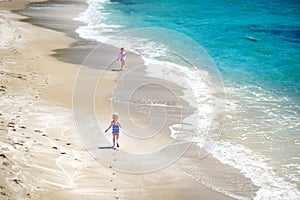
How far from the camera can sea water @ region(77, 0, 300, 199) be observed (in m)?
12.2

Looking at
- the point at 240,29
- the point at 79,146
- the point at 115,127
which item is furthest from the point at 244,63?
the point at 79,146

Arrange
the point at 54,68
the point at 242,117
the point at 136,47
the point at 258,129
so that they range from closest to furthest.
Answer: the point at 258,129
the point at 242,117
the point at 54,68
the point at 136,47

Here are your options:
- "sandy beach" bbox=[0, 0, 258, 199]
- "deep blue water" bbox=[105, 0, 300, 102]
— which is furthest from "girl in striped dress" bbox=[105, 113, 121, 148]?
"deep blue water" bbox=[105, 0, 300, 102]

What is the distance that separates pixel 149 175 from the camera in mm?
10508

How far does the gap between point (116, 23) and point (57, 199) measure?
32801 mm

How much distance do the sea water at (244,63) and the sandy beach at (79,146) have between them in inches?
43.6

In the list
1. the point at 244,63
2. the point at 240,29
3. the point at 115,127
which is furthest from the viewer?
the point at 240,29

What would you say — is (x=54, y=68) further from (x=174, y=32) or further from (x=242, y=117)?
(x=174, y=32)

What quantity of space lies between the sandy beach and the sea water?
1108mm

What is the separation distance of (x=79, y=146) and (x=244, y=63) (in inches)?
710

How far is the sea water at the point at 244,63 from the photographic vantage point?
40.0 ft

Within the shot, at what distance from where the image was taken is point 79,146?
11477 millimetres

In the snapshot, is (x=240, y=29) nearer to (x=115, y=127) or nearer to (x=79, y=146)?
(x=115, y=127)

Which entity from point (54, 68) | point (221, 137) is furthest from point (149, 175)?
point (54, 68)
